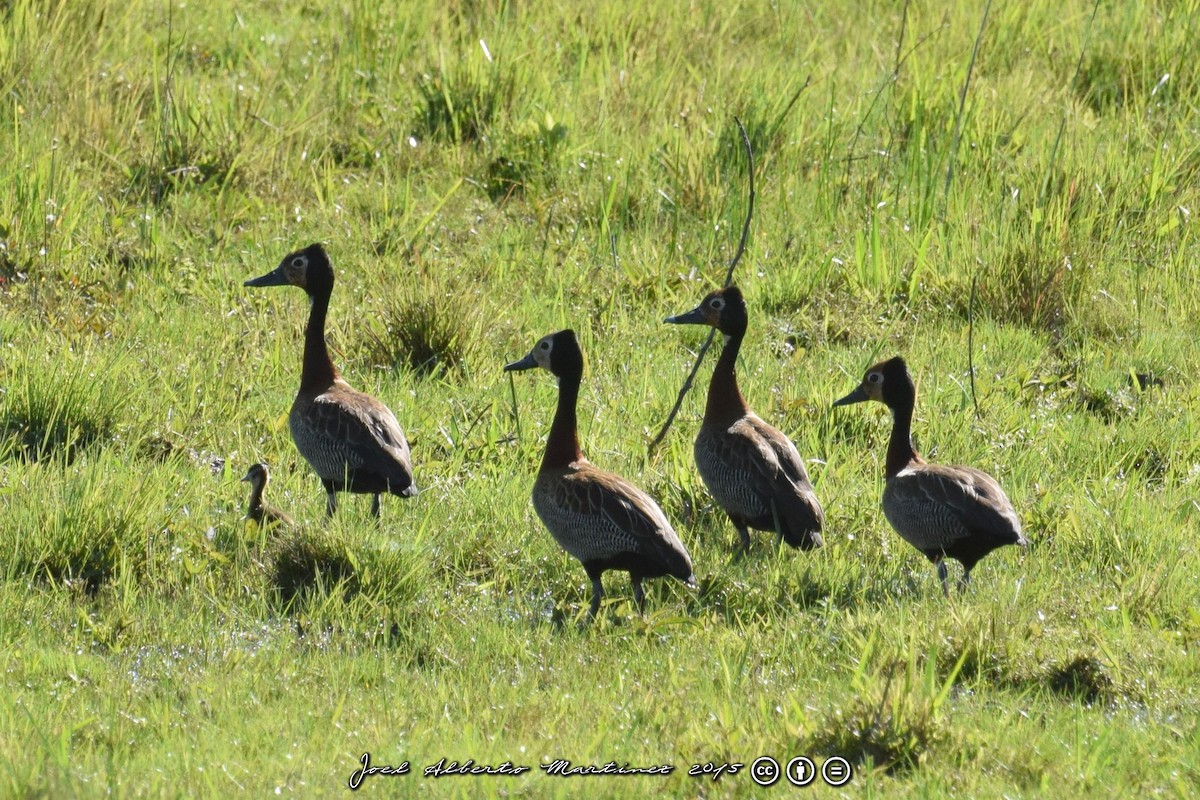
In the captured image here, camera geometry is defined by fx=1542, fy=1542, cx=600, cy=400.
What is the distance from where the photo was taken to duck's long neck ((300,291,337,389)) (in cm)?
737

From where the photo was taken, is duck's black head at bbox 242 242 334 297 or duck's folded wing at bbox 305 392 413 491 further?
duck's black head at bbox 242 242 334 297

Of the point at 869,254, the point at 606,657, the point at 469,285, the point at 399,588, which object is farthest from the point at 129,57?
the point at 606,657

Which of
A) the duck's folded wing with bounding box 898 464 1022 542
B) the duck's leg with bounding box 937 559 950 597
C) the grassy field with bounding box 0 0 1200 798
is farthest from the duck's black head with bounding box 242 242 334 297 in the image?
the duck's leg with bounding box 937 559 950 597

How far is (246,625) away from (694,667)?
66.3 inches

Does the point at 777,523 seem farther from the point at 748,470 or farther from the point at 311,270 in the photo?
the point at 311,270

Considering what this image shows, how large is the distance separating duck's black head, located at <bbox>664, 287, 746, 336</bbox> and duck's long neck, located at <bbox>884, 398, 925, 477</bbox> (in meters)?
0.92

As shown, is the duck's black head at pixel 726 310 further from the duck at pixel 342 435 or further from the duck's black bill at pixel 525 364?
the duck at pixel 342 435

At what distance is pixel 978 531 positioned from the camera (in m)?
6.18

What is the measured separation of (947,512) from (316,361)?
10.2 feet

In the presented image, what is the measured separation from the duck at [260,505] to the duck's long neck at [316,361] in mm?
621

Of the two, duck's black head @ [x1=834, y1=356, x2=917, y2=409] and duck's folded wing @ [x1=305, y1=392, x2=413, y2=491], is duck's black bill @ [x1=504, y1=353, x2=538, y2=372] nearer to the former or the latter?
duck's folded wing @ [x1=305, y1=392, x2=413, y2=491]

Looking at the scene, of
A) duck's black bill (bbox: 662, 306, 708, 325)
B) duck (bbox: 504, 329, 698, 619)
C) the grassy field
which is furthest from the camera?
duck's black bill (bbox: 662, 306, 708, 325)

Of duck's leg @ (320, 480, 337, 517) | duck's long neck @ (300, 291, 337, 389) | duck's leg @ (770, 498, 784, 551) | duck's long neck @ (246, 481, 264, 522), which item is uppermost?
duck's long neck @ (300, 291, 337, 389)

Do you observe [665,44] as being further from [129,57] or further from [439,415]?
[439,415]
